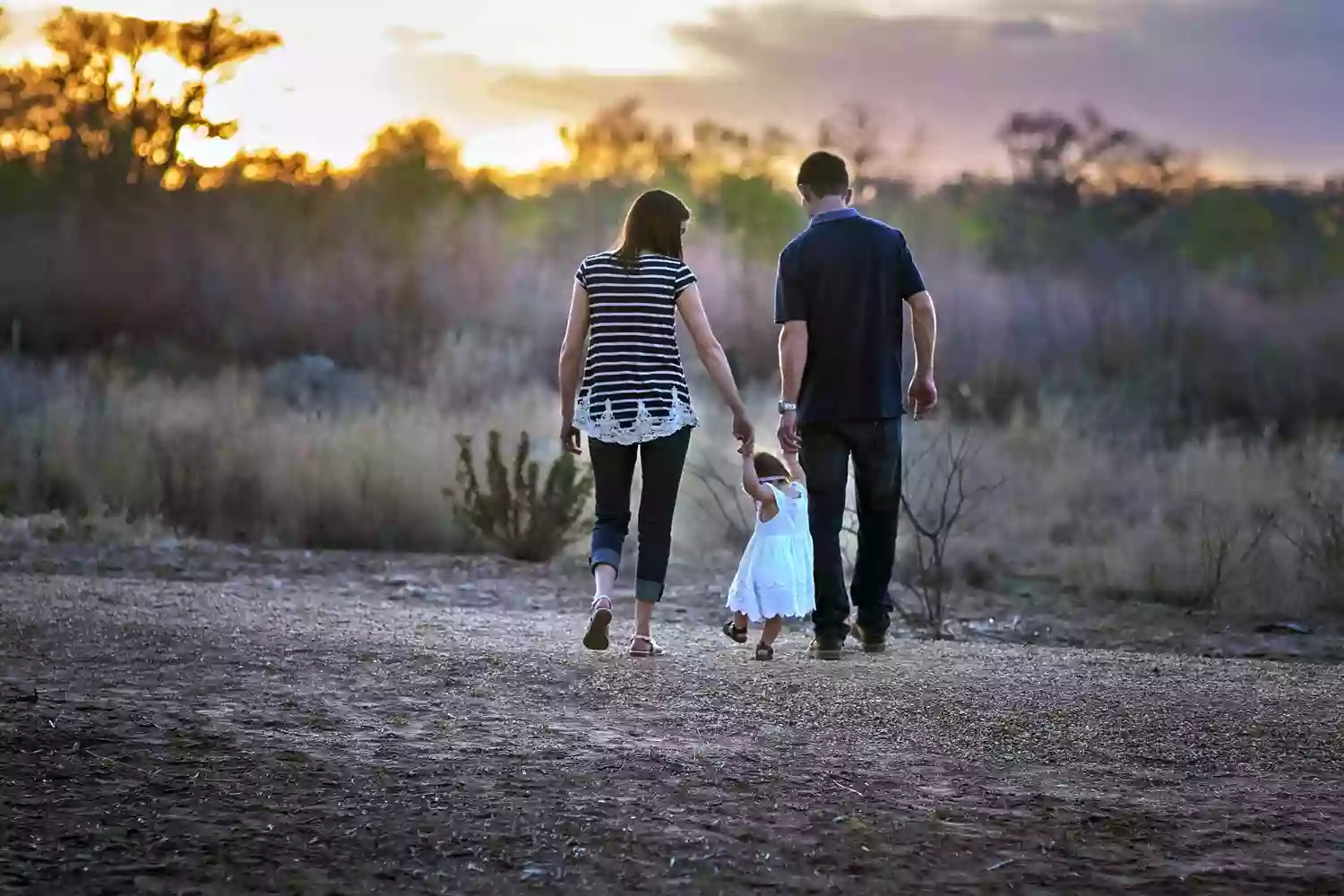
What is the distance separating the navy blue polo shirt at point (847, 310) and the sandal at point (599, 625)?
1.12m

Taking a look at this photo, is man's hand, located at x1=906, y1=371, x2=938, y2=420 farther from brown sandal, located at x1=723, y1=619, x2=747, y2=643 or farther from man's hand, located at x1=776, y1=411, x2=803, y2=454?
brown sandal, located at x1=723, y1=619, x2=747, y2=643

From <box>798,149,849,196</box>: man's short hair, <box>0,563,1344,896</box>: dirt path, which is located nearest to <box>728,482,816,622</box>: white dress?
<box>0,563,1344,896</box>: dirt path

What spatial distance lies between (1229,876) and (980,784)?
2.98 feet

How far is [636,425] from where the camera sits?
22.6ft

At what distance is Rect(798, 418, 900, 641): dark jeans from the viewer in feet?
23.6

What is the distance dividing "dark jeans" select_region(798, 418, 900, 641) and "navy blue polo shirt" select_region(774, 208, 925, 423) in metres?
0.09

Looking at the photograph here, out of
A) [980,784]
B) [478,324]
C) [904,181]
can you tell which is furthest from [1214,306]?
[980,784]

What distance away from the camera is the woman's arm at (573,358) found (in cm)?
696

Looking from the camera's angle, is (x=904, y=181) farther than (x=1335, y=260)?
Yes

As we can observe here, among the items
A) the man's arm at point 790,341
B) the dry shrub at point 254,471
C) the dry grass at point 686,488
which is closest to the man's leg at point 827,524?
the man's arm at point 790,341

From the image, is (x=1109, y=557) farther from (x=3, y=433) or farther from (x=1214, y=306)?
(x=1214, y=306)

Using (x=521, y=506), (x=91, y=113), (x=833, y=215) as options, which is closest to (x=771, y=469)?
(x=833, y=215)

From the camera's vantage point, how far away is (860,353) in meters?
7.21

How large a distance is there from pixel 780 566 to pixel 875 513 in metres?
0.48
